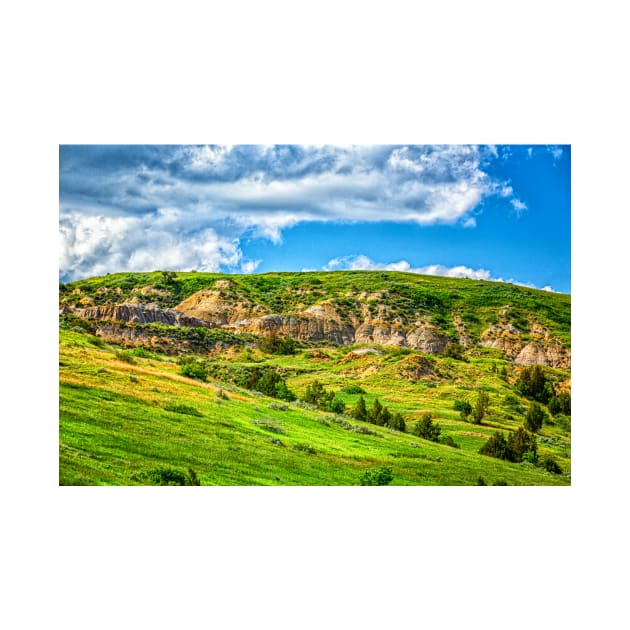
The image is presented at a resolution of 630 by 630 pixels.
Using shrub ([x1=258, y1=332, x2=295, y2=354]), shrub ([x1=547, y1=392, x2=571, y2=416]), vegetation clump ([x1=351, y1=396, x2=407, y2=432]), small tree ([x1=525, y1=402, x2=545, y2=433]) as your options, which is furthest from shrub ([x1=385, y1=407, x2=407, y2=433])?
shrub ([x1=547, y1=392, x2=571, y2=416])

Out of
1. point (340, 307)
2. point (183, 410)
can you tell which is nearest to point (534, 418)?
point (340, 307)

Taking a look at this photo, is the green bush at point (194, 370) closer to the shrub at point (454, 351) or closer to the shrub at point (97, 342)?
the shrub at point (97, 342)

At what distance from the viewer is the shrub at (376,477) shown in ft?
45.2

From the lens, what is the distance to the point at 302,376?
15.6 meters

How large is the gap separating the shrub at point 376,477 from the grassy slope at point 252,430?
5.1 inches

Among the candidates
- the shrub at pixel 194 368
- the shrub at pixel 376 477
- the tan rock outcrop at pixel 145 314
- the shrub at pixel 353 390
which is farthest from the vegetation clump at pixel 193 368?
the shrub at pixel 376 477

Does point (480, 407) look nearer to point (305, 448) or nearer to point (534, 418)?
point (534, 418)

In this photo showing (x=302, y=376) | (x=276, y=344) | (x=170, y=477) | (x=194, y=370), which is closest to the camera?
(x=170, y=477)

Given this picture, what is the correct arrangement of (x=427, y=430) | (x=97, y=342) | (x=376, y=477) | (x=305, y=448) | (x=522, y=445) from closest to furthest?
1. (x=376, y=477)
2. (x=305, y=448)
3. (x=522, y=445)
4. (x=427, y=430)
5. (x=97, y=342)

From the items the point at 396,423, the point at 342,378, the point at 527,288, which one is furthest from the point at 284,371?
the point at 527,288

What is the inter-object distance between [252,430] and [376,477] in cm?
267

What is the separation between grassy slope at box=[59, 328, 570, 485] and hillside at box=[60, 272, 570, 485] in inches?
1.2

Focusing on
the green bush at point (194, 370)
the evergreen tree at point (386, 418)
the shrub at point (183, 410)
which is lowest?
the evergreen tree at point (386, 418)
